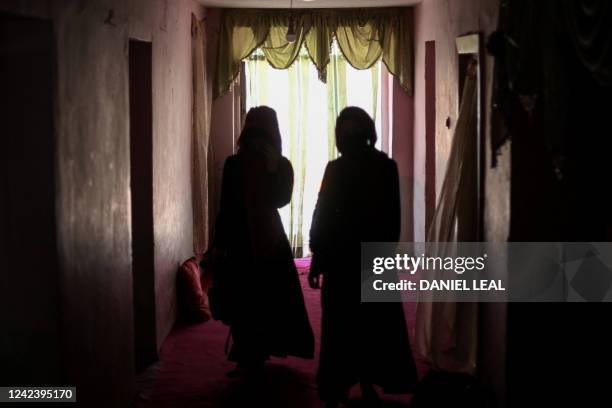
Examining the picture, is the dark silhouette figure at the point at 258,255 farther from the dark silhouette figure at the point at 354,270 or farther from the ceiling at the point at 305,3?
the ceiling at the point at 305,3

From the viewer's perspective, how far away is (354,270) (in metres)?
4.64

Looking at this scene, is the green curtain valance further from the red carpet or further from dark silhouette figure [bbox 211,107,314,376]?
dark silhouette figure [bbox 211,107,314,376]

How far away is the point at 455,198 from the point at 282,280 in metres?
1.24

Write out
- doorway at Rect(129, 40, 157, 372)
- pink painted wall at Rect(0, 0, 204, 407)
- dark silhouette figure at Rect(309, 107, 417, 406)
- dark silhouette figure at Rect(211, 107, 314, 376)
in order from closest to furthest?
pink painted wall at Rect(0, 0, 204, 407) < dark silhouette figure at Rect(309, 107, 417, 406) < dark silhouette figure at Rect(211, 107, 314, 376) < doorway at Rect(129, 40, 157, 372)

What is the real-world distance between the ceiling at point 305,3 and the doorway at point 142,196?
3.39 meters

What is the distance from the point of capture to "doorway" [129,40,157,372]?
5605 mm

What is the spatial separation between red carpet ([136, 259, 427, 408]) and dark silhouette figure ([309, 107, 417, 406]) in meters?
0.28

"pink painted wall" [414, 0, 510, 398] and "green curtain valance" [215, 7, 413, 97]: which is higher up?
"green curtain valance" [215, 7, 413, 97]

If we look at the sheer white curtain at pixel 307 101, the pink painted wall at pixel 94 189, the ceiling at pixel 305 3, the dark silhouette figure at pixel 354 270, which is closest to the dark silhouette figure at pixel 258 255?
the dark silhouette figure at pixel 354 270

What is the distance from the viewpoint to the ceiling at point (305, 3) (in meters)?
8.82

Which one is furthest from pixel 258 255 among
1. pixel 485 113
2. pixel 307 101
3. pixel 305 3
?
pixel 307 101

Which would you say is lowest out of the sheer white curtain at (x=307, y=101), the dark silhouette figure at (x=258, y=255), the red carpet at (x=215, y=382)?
the red carpet at (x=215, y=382)

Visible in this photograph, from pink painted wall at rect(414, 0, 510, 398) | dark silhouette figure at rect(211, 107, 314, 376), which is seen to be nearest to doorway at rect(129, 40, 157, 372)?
dark silhouette figure at rect(211, 107, 314, 376)

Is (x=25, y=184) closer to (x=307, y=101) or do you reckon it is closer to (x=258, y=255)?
(x=258, y=255)
